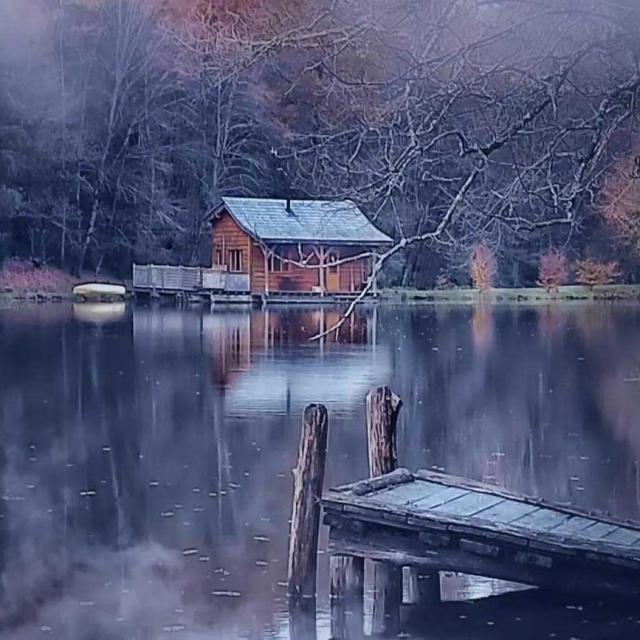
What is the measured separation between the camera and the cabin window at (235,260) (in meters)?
23.0

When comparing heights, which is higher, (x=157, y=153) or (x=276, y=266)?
(x=157, y=153)

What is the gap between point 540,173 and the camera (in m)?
4.88

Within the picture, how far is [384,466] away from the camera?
448cm

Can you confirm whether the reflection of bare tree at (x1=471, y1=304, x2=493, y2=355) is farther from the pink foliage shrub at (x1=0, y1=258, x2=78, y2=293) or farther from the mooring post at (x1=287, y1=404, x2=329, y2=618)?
the mooring post at (x1=287, y1=404, x2=329, y2=618)

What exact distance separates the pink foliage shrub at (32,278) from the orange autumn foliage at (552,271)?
24.9 feet

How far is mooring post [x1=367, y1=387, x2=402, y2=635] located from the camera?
4145mm

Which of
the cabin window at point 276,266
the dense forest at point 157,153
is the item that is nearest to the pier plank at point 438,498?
the dense forest at point 157,153

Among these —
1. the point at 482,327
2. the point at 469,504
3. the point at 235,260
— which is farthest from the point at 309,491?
the point at 235,260

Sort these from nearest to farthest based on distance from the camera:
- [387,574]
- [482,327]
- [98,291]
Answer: [387,574]
[482,327]
[98,291]

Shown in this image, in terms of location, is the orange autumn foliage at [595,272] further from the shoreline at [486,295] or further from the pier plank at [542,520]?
the pier plank at [542,520]

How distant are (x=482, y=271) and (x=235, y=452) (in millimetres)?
15604

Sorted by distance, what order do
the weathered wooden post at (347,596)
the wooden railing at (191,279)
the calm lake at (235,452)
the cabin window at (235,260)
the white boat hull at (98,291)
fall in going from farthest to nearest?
the cabin window at (235,260) → the wooden railing at (191,279) → the white boat hull at (98,291) → the calm lake at (235,452) → the weathered wooden post at (347,596)

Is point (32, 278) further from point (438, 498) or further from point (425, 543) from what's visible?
point (425, 543)

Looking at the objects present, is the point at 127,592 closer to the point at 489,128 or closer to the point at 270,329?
the point at 489,128
